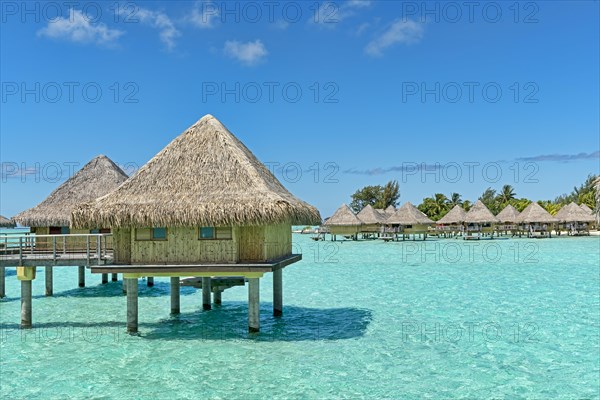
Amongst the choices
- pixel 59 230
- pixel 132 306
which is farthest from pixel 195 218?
pixel 59 230

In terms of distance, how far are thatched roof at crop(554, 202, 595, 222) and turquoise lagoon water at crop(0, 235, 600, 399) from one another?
141ft

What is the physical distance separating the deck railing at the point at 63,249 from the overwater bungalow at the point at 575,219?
57704 mm

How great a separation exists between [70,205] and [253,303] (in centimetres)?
890

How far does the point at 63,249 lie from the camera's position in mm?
15844

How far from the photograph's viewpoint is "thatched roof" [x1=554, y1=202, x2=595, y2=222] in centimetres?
6284

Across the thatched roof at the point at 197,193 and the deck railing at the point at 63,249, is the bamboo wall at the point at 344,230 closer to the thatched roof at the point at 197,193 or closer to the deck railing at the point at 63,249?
the deck railing at the point at 63,249

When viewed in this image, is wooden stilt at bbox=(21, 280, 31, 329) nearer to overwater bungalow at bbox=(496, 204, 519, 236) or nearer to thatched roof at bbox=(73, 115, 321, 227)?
thatched roof at bbox=(73, 115, 321, 227)

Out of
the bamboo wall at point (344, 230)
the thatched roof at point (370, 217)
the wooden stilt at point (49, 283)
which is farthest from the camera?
the bamboo wall at point (344, 230)

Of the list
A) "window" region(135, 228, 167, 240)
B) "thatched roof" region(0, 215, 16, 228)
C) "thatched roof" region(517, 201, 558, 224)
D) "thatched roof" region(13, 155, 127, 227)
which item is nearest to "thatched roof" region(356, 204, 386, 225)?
"thatched roof" region(517, 201, 558, 224)

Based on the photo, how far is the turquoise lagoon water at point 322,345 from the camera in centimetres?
1030

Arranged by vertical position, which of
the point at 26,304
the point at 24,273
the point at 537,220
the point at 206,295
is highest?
the point at 537,220

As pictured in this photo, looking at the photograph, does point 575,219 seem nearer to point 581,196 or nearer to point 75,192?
point 581,196

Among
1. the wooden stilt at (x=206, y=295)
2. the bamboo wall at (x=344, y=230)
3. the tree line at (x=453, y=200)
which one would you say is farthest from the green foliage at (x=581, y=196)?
the wooden stilt at (x=206, y=295)

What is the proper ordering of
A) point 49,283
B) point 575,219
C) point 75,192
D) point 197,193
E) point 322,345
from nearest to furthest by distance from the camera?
point 322,345
point 197,193
point 75,192
point 49,283
point 575,219
